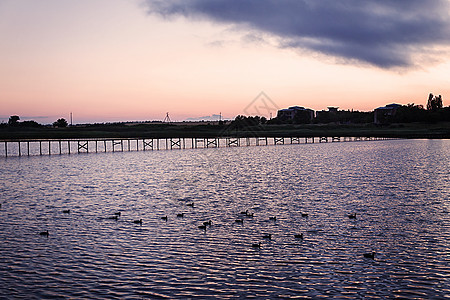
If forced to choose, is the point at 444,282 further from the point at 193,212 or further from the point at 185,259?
the point at 193,212

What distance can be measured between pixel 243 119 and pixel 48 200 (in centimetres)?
16364

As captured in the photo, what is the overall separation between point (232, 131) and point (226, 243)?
161290mm

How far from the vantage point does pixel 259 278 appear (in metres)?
15.0

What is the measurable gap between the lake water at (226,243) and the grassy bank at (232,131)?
350 ft

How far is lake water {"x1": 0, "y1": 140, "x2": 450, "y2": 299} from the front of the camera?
1428cm

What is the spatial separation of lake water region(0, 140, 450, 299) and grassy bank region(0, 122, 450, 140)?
350 ft

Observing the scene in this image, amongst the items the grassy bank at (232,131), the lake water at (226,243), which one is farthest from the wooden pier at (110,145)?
the lake water at (226,243)

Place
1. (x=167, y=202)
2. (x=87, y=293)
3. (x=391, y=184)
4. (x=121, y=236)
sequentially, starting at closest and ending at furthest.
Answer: (x=87, y=293)
(x=121, y=236)
(x=167, y=202)
(x=391, y=184)

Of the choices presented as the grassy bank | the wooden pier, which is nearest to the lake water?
the wooden pier

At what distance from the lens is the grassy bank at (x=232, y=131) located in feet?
468

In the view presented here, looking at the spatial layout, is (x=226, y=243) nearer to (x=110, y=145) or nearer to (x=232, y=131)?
(x=110, y=145)

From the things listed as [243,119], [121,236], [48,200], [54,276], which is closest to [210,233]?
[121,236]

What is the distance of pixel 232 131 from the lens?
180 m

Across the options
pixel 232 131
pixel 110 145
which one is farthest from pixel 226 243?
pixel 232 131
